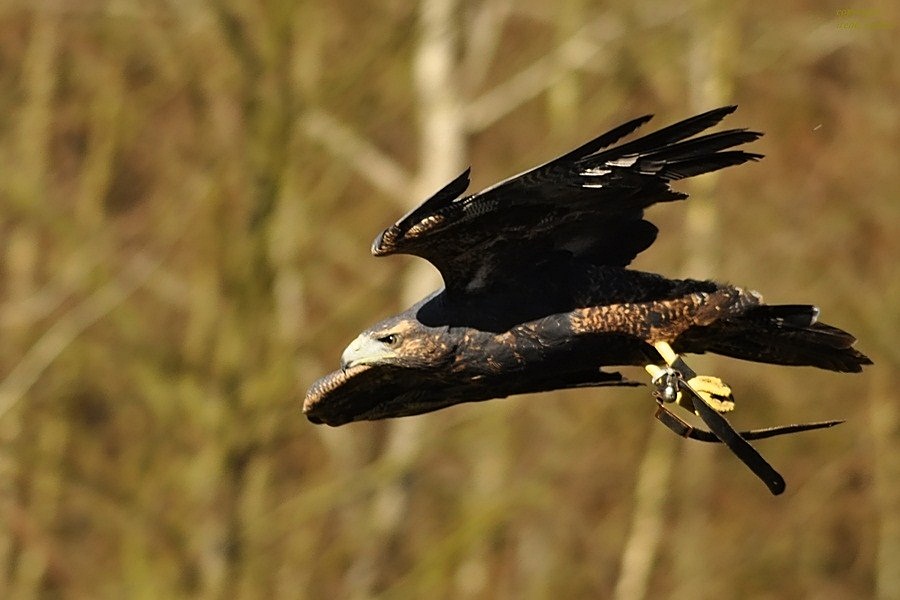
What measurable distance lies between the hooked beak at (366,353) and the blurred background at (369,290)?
5.70m

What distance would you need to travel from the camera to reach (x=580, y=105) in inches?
730

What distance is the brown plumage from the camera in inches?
229

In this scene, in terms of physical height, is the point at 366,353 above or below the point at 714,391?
above

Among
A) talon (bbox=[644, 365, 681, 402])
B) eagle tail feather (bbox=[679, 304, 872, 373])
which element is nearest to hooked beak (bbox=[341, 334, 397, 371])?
talon (bbox=[644, 365, 681, 402])

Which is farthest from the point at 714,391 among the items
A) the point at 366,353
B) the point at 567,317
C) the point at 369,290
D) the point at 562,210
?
the point at 369,290

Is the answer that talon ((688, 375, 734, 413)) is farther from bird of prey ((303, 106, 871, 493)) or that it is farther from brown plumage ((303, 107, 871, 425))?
brown plumage ((303, 107, 871, 425))

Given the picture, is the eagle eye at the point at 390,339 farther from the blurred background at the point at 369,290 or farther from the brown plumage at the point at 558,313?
the blurred background at the point at 369,290

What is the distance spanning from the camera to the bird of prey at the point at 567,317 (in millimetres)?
5852

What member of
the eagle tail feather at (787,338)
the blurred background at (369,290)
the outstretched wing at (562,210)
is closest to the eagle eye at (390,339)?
the outstretched wing at (562,210)

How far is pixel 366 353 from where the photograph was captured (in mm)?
6137

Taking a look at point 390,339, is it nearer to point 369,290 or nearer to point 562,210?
point 562,210

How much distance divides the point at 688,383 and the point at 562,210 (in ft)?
2.53

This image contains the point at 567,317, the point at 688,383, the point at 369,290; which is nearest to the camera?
the point at 567,317

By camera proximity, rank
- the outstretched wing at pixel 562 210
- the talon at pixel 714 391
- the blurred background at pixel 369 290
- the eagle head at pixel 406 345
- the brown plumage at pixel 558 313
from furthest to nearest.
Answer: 1. the blurred background at pixel 369 290
2. the talon at pixel 714 391
3. the eagle head at pixel 406 345
4. the brown plumage at pixel 558 313
5. the outstretched wing at pixel 562 210
